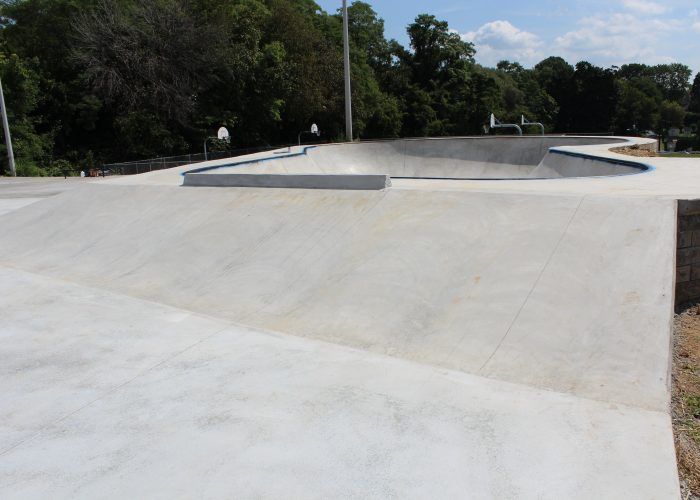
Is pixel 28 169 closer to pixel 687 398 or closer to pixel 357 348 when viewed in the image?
pixel 357 348

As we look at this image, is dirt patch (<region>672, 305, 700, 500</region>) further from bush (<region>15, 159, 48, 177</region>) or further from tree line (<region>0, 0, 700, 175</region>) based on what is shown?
bush (<region>15, 159, 48, 177</region>)

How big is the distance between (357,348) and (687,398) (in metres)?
2.77

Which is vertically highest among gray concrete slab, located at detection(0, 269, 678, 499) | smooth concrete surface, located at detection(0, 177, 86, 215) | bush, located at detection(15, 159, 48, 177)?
bush, located at detection(15, 159, 48, 177)

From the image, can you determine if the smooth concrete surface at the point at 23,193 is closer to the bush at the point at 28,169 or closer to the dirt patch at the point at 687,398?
the bush at the point at 28,169

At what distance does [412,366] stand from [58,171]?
110 ft

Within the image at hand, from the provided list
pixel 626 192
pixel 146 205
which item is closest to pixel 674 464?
pixel 626 192

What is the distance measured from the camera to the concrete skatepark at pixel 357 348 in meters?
3.17

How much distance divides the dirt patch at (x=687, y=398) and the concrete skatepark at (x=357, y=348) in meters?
0.16

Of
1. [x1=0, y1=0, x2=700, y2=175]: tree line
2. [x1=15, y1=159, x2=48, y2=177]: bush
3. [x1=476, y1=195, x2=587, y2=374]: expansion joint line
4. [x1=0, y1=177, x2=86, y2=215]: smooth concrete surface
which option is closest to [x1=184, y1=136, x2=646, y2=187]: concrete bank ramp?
[x1=0, y1=177, x2=86, y2=215]: smooth concrete surface

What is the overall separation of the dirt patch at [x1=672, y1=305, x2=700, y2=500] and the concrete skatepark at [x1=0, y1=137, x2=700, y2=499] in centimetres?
16

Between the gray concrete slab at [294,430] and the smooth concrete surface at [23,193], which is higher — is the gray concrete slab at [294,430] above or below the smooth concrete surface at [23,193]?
below

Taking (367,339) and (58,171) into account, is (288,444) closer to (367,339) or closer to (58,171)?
(367,339)

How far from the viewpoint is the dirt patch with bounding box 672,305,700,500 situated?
325cm

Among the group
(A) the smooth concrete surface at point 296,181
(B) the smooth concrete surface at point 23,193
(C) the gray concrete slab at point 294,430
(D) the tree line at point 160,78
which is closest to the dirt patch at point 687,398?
(C) the gray concrete slab at point 294,430
